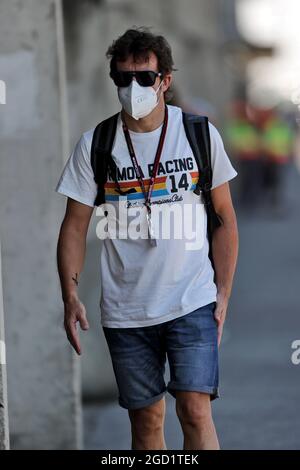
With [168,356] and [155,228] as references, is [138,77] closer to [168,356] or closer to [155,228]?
[155,228]

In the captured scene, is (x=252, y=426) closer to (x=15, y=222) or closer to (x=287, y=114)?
(x=15, y=222)

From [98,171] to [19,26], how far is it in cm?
191

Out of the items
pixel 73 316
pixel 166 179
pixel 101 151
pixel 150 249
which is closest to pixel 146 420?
pixel 73 316

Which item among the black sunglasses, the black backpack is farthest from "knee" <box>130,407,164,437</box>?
the black sunglasses

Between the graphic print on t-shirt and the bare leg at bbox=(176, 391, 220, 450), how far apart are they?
75 cm

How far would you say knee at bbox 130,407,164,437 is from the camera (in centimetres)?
474

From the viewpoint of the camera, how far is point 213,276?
4.79m

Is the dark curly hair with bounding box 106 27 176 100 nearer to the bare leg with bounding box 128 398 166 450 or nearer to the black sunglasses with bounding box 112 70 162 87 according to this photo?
the black sunglasses with bounding box 112 70 162 87

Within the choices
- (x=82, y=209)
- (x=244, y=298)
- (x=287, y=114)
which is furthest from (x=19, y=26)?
(x=287, y=114)

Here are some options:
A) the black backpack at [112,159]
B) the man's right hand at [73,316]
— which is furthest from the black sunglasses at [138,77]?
the man's right hand at [73,316]

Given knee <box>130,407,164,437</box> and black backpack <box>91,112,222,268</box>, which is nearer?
black backpack <box>91,112,222,268</box>

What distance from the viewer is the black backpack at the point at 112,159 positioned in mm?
4543

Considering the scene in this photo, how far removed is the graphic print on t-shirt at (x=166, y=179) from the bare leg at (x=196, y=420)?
29.4 inches

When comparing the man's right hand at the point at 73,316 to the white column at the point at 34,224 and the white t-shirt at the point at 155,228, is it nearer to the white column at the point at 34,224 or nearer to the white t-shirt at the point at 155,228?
the white t-shirt at the point at 155,228
